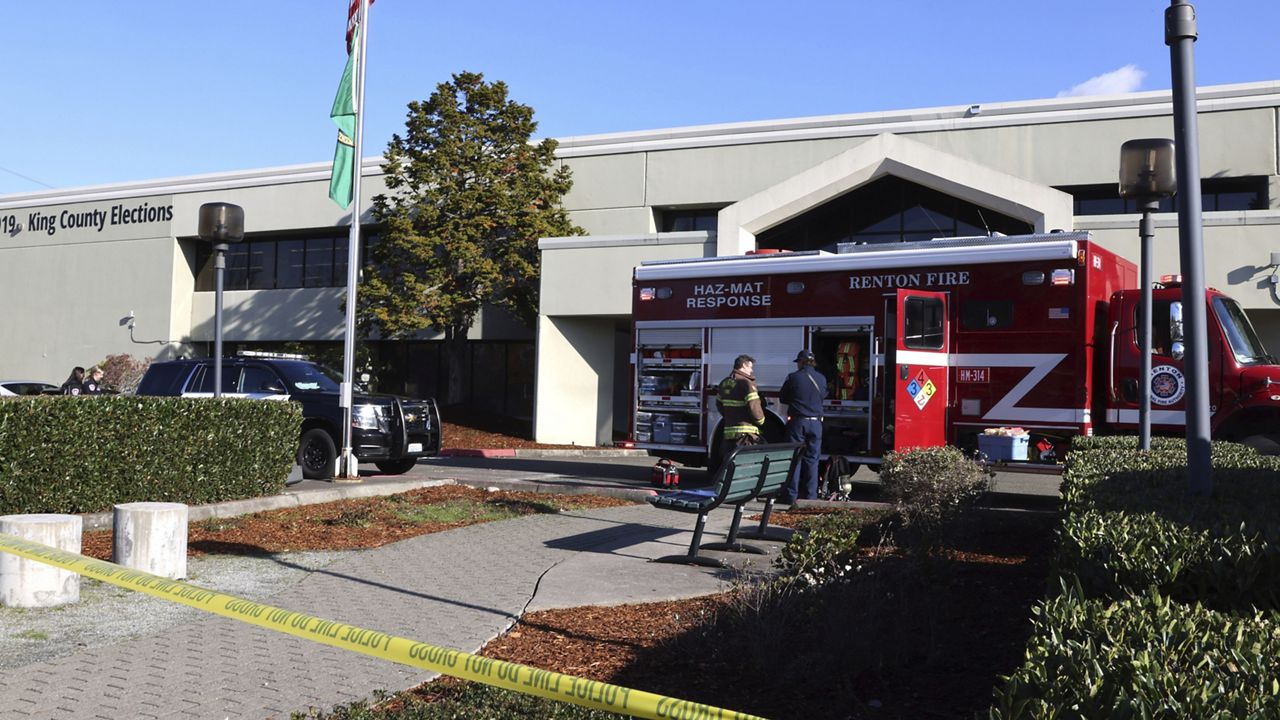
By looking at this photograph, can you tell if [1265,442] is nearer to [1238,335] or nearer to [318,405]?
[1238,335]

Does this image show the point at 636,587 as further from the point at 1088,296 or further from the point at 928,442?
the point at 1088,296

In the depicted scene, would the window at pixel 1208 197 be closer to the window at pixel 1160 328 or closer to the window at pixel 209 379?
the window at pixel 1160 328

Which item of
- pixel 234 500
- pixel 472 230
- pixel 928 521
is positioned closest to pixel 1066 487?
pixel 928 521

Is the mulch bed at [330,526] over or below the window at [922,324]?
below

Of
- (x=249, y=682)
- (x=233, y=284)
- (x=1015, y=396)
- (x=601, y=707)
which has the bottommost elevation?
(x=249, y=682)

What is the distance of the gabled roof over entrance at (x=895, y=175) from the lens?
21.4 metres

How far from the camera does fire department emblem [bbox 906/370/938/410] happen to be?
13844 millimetres

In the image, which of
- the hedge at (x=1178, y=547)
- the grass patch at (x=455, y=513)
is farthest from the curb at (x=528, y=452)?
the hedge at (x=1178, y=547)

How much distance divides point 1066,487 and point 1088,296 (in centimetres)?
714

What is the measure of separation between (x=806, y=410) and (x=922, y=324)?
242 centimetres

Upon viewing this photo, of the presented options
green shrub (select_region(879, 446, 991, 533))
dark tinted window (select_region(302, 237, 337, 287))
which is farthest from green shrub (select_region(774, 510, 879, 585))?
dark tinted window (select_region(302, 237, 337, 287))

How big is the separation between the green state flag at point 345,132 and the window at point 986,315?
9.17 metres

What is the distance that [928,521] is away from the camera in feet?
28.8

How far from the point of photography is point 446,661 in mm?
3518
